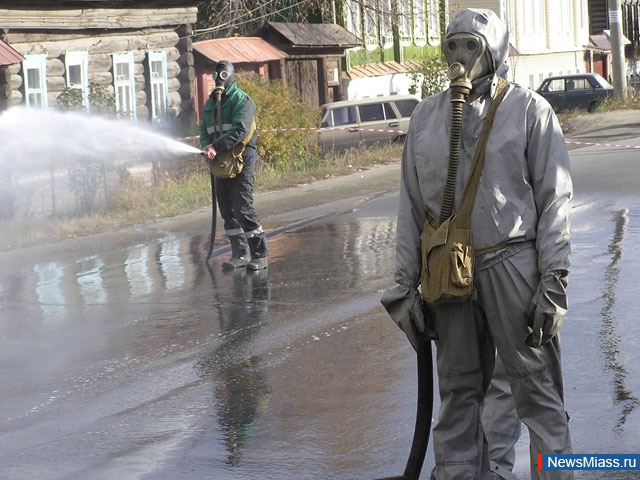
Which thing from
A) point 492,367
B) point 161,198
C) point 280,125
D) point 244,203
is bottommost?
point 492,367

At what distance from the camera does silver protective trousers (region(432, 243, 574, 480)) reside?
4.23 m

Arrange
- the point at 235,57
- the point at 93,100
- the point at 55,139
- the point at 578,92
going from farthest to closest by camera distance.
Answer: the point at 578,92, the point at 235,57, the point at 93,100, the point at 55,139

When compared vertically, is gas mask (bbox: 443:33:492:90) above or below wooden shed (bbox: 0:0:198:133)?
below

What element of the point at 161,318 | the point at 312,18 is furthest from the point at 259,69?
the point at 161,318

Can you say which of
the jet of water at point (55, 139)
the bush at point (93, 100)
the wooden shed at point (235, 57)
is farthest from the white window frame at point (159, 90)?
the jet of water at point (55, 139)

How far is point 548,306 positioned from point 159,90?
1883 cm

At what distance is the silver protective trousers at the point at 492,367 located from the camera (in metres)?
4.23

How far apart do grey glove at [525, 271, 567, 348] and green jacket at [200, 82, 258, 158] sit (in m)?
6.88

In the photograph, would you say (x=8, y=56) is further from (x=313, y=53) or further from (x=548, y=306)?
(x=313, y=53)

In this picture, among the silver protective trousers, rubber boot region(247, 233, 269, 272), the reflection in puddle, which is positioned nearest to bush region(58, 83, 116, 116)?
rubber boot region(247, 233, 269, 272)

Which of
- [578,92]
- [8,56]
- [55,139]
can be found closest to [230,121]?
[55,139]

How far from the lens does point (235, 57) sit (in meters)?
25.6

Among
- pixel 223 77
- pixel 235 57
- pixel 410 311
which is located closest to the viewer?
pixel 410 311

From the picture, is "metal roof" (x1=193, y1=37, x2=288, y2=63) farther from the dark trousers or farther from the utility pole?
the dark trousers
